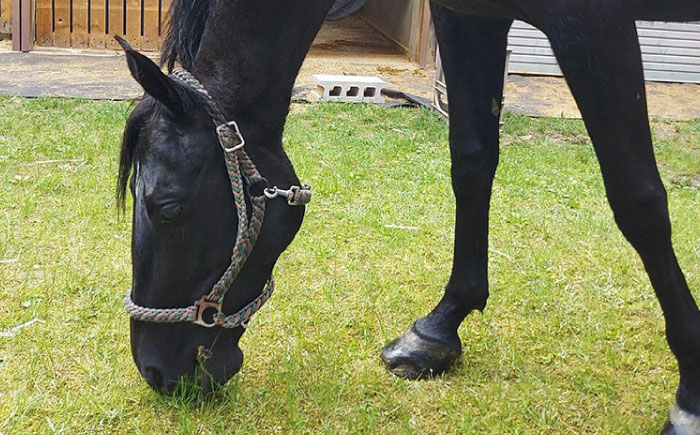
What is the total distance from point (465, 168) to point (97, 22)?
6536 millimetres

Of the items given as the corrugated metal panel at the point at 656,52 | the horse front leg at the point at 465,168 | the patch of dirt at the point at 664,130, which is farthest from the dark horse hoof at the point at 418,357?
the corrugated metal panel at the point at 656,52

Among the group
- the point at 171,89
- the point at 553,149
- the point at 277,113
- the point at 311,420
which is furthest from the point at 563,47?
the point at 553,149

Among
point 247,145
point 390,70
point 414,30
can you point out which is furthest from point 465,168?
point 414,30

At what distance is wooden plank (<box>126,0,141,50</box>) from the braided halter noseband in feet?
21.8

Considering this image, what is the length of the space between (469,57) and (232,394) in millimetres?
1197

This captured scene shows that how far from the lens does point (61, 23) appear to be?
7789mm

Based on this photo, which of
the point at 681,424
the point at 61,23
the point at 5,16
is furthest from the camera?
the point at 61,23

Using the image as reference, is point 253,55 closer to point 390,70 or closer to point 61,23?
point 390,70

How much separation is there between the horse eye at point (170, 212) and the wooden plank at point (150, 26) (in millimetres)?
6700

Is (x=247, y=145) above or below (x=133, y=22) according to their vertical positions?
above

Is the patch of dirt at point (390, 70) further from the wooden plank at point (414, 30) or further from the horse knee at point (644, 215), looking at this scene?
the horse knee at point (644, 215)

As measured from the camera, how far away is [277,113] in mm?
1810

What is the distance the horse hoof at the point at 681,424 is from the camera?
2016 mm

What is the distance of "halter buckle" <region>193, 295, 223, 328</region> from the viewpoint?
180 cm
